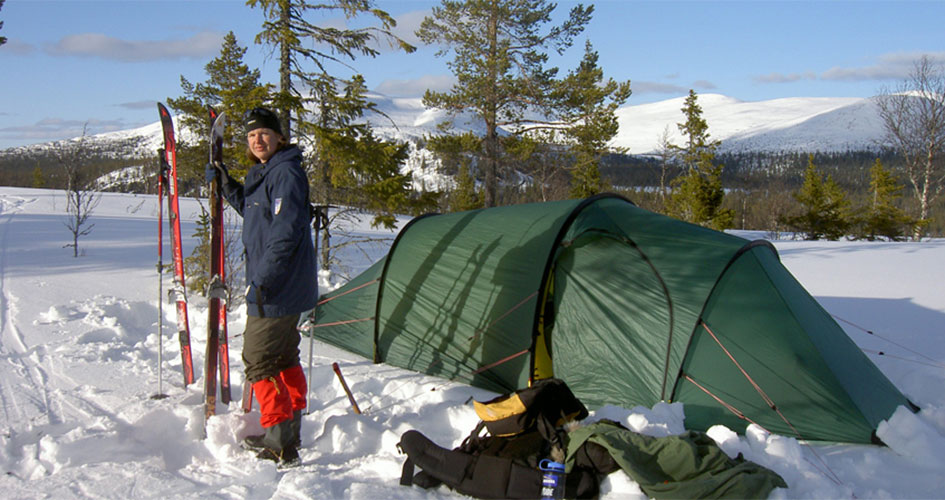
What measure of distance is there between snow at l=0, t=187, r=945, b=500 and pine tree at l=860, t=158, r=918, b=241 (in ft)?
86.5

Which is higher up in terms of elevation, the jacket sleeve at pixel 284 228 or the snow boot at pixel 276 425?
the jacket sleeve at pixel 284 228

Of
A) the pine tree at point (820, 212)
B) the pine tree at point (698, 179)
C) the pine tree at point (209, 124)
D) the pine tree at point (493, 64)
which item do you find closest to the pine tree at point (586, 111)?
the pine tree at point (493, 64)

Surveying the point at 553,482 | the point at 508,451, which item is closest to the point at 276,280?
the point at 508,451

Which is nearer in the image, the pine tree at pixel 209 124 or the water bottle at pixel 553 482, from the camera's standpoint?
the water bottle at pixel 553 482

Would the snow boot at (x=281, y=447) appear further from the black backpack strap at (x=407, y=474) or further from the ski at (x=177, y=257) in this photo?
the ski at (x=177, y=257)

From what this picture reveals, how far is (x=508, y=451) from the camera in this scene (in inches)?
120

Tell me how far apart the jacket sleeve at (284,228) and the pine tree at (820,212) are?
115ft

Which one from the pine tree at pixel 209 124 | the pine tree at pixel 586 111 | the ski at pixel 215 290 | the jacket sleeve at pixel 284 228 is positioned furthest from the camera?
the pine tree at pixel 586 111

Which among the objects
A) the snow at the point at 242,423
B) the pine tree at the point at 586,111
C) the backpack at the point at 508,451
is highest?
the pine tree at the point at 586,111

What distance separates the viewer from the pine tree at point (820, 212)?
32594mm

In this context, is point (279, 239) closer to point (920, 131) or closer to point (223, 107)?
point (223, 107)

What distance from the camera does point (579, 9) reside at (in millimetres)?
15961

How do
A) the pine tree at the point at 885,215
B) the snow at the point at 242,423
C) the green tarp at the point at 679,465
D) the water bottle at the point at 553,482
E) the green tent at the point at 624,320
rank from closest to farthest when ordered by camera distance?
the green tarp at the point at 679,465 < the water bottle at the point at 553,482 < the snow at the point at 242,423 < the green tent at the point at 624,320 < the pine tree at the point at 885,215

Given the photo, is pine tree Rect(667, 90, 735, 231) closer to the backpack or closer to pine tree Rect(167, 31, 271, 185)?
pine tree Rect(167, 31, 271, 185)
